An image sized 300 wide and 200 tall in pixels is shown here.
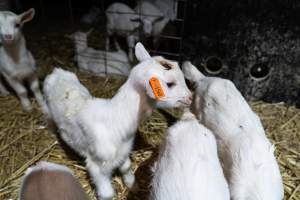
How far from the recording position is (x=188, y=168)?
2346 millimetres

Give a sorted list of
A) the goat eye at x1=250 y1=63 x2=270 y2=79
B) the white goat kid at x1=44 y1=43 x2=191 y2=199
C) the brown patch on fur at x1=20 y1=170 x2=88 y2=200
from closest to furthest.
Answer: the brown patch on fur at x1=20 y1=170 x2=88 y2=200, the white goat kid at x1=44 y1=43 x2=191 y2=199, the goat eye at x1=250 y1=63 x2=270 y2=79

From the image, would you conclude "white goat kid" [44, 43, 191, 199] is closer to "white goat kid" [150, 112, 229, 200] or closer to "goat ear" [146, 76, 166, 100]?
"goat ear" [146, 76, 166, 100]

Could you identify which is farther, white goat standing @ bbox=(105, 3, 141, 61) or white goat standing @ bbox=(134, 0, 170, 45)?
white goat standing @ bbox=(105, 3, 141, 61)

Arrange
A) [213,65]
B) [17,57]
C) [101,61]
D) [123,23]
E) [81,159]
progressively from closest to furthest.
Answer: [81,159]
[17,57]
[213,65]
[101,61]
[123,23]

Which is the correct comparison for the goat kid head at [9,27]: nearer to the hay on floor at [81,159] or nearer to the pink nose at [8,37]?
the pink nose at [8,37]

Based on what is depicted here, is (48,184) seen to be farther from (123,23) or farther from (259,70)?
(123,23)

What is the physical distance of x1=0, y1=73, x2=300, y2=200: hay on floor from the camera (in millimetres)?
3291

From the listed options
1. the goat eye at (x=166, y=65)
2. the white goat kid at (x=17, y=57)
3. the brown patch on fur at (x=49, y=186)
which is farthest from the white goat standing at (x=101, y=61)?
the brown patch on fur at (x=49, y=186)

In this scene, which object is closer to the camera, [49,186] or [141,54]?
[49,186]

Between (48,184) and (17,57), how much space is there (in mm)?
2333

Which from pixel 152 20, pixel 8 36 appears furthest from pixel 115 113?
pixel 152 20

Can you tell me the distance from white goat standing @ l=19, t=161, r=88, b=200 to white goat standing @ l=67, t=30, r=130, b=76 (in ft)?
9.89

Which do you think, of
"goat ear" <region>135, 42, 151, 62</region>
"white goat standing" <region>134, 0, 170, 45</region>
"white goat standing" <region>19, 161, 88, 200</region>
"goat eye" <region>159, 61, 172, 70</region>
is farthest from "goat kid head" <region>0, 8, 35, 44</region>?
"white goat standing" <region>134, 0, 170, 45</region>

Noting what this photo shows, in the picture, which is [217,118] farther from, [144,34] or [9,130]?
[144,34]
